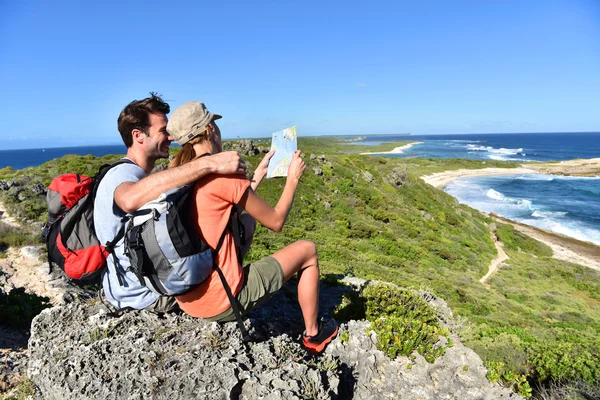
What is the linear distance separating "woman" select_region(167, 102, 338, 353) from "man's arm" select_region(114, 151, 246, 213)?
12 centimetres

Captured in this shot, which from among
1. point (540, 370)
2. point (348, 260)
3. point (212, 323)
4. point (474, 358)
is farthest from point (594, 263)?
point (212, 323)

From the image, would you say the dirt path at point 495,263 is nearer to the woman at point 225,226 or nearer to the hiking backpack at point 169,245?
the woman at point 225,226

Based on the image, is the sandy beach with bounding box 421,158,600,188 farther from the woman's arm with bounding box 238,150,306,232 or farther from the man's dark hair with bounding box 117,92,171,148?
the man's dark hair with bounding box 117,92,171,148

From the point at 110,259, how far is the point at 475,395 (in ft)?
12.4

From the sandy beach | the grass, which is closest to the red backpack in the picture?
the grass

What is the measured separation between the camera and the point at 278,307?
4.79m

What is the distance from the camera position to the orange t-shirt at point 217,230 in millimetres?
2549

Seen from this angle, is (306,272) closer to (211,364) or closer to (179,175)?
(211,364)

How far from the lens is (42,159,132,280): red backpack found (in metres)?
2.87

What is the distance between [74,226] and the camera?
114 inches

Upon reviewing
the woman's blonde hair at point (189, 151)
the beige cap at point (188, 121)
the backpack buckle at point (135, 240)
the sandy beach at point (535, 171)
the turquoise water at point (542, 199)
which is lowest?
the turquoise water at point (542, 199)

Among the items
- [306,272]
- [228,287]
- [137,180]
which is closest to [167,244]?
[228,287]

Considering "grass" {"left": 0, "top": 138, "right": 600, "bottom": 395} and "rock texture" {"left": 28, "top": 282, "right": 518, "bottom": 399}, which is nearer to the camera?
"rock texture" {"left": 28, "top": 282, "right": 518, "bottom": 399}

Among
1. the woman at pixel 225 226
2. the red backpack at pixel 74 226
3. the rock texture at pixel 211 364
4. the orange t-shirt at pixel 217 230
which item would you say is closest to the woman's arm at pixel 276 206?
the woman at pixel 225 226
